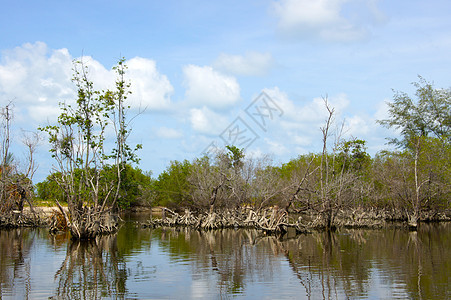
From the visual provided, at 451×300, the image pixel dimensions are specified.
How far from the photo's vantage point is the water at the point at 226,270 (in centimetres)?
1026

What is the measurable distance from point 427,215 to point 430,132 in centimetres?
854

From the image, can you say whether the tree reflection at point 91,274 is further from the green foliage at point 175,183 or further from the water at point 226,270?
the green foliage at point 175,183

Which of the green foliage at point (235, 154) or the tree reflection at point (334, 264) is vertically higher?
the green foliage at point (235, 154)

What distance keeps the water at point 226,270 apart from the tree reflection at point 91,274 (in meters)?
0.02

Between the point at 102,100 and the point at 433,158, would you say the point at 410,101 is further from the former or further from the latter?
the point at 102,100

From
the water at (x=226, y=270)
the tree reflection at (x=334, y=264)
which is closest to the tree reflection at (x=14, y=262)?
the water at (x=226, y=270)

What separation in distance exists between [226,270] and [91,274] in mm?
3967

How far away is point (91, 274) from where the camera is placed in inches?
497

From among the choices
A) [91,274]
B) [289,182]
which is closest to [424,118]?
[289,182]

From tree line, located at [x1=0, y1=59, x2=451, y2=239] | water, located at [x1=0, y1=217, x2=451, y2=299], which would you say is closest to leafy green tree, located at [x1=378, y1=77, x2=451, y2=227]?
tree line, located at [x1=0, y1=59, x2=451, y2=239]

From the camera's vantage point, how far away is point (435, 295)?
31.9 feet

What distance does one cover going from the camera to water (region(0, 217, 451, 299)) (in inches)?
404

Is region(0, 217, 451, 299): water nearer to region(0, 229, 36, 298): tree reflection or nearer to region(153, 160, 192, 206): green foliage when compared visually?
region(0, 229, 36, 298): tree reflection

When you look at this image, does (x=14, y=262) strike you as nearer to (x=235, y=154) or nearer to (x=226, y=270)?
(x=226, y=270)
